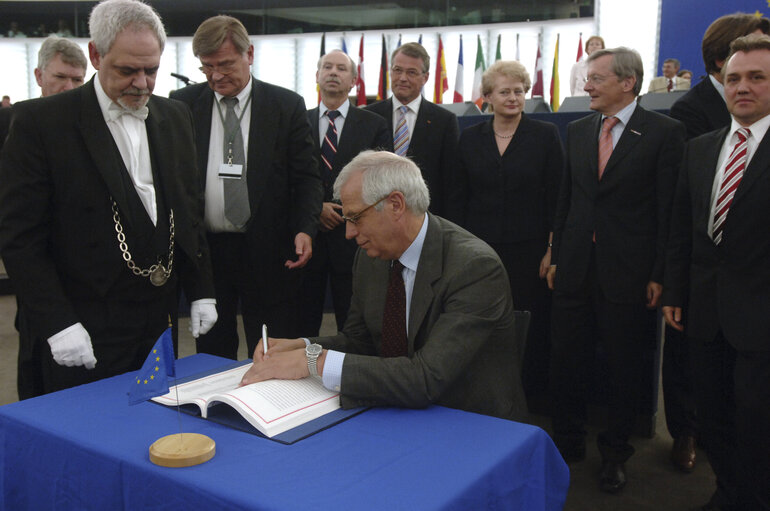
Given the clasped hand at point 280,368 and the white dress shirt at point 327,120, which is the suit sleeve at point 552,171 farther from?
the clasped hand at point 280,368

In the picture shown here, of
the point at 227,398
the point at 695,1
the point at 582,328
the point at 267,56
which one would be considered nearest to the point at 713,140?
the point at 582,328

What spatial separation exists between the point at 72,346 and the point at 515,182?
6.81ft

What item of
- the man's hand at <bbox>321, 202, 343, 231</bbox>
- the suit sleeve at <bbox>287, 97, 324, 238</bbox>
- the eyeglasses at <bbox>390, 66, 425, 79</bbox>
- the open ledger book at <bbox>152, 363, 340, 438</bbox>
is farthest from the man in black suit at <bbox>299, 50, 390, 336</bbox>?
the open ledger book at <bbox>152, 363, 340, 438</bbox>

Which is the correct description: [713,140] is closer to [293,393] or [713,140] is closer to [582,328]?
[582,328]

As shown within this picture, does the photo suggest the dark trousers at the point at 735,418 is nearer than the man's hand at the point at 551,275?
Yes

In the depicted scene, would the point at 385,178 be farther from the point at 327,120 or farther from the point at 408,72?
the point at 408,72

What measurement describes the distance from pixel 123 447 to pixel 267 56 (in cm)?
1592

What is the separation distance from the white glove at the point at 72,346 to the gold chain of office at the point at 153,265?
0.21 meters

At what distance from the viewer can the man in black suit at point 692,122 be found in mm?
2656

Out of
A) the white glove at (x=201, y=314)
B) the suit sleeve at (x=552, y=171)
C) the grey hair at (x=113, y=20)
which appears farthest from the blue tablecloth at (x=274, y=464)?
the suit sleeve at (x=552, y=171)

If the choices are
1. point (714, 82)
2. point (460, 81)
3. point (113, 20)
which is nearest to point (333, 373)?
point (113, 20)

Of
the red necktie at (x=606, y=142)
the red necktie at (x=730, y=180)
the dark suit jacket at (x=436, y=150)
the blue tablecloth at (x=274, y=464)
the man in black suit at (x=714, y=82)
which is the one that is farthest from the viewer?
the dark suit jacket at (x=436, y=150)

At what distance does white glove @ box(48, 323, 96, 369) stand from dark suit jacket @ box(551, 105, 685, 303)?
1906 mm

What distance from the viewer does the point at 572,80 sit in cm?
979
